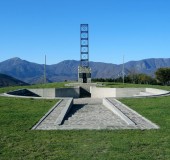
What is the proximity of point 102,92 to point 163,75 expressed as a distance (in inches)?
967

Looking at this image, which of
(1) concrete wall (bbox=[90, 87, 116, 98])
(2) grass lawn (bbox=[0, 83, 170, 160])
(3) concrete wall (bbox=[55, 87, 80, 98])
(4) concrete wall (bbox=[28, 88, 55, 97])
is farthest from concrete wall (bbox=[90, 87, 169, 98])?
(2) grass lawn (bbox=[0, 83, 170, 160])

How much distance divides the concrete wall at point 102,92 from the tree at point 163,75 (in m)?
22.6

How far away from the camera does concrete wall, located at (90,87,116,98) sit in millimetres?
33150

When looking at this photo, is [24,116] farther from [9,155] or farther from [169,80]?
[169,80]

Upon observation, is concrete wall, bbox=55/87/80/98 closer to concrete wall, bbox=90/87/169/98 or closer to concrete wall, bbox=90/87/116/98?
concrete wall, bbox=90/87/116/98

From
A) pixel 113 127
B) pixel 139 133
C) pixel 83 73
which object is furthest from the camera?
pixel 83 73

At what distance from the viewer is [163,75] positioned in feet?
186

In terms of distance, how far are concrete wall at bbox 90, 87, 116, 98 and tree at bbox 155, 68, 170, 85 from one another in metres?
22.6

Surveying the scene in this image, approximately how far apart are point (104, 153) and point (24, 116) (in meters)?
6.36

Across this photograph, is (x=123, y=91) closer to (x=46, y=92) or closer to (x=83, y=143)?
(x=46, y=92)

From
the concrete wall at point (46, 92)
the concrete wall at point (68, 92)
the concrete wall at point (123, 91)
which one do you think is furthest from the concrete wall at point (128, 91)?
the concrete wall at point (46, 92)

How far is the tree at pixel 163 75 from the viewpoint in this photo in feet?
184

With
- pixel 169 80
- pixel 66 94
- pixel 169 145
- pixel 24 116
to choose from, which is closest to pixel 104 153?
pixel 169 145

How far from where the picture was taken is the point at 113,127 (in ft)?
36.1
